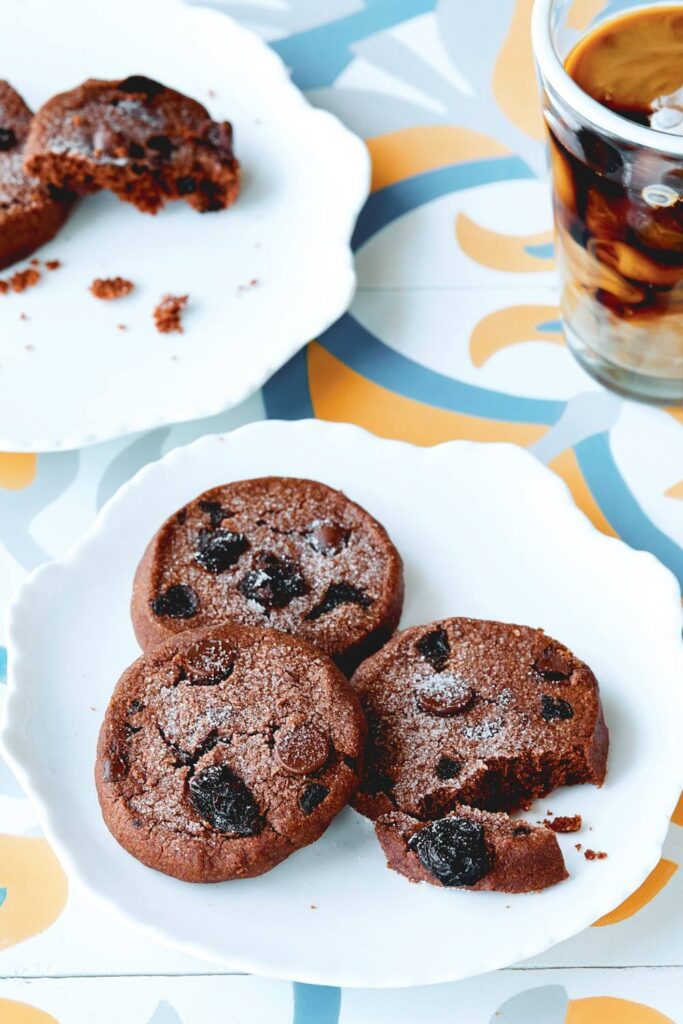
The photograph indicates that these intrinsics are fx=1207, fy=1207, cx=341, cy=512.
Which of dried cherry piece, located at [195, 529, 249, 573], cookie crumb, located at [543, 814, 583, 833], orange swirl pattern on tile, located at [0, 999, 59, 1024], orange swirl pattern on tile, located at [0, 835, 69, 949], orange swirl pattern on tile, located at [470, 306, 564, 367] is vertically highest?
dried cherry piece, located at [195, 529, 249, 573]

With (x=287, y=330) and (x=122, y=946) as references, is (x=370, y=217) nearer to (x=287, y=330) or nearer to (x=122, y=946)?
(x=287, y=330)

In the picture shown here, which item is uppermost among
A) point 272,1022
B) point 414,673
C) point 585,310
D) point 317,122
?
point 317,122

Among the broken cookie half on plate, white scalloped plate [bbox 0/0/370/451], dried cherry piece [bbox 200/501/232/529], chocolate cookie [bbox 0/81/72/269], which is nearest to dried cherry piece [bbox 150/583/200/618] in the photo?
dried cherry piece [bbox 200/501/232/529]

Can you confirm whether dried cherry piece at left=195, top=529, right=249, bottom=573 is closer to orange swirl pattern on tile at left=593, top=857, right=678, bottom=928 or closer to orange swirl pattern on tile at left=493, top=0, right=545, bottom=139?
orange swirl pattern on tile at left=593, top=857, right=678, bottom=928

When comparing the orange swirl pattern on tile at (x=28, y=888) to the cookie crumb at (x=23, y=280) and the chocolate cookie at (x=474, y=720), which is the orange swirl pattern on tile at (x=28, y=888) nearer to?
the chocolate cookie at (x=474, y=720)

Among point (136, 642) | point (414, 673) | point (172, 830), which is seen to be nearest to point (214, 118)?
point (136, 642)
